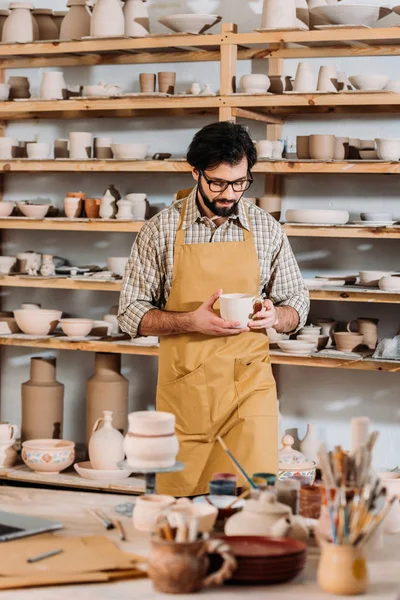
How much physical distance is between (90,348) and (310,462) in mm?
1232

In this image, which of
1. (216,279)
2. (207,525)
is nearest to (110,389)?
(216,279)

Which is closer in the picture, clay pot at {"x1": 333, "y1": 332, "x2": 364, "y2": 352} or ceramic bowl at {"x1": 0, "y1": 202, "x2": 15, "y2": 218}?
clay pot at {"x1": 333, "y1": 332, "x2": 364, "y2": 352}

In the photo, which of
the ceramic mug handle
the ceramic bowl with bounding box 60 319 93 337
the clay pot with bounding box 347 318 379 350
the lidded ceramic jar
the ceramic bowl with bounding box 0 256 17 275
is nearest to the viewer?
the ceramic mug handle

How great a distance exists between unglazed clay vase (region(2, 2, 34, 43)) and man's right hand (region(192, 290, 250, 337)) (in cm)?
264

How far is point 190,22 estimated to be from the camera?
16.3 ft

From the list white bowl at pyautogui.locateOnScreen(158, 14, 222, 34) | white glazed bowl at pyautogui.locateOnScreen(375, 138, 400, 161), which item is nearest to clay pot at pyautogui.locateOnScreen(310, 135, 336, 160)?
white glazed bowl at pyautogui.locateOnScreen(375, 138, 400, 161)

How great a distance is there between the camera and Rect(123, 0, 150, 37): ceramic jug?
518 cm

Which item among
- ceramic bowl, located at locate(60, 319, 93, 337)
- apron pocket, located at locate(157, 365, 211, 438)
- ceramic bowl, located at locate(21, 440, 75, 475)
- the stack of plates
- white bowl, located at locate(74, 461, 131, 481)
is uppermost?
ceramic bowl, located at locate(60, 319, 93, 337)

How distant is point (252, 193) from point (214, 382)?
2.11 metres

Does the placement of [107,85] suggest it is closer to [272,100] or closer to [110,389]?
[272,100]

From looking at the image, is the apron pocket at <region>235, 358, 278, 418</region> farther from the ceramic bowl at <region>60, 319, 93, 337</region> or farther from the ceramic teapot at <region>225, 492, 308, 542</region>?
the ceramic bowl at <region>60, 319, 93, 337</region>

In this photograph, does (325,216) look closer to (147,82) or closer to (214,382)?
(147,82)

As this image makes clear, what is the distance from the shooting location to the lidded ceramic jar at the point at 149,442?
245 cm

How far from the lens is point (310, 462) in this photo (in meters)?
4.81
